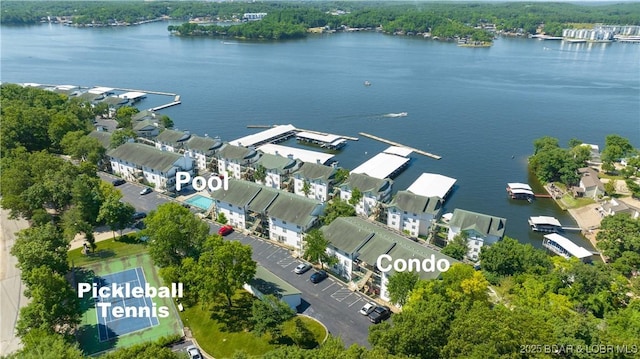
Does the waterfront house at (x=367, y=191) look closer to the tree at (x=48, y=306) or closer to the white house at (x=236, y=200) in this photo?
the white house at (x=236, y=200)

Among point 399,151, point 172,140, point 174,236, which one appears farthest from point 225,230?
point 399,151

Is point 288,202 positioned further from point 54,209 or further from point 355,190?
point 54,209

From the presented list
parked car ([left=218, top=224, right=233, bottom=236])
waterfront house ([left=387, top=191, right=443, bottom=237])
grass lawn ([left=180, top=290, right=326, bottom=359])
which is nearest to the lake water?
waterfront house ([left=387, top=191, right=443, bottom=237])

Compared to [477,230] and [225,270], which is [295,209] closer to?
[225,270]

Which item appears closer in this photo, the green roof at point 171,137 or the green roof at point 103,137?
the green roof at point 103,137

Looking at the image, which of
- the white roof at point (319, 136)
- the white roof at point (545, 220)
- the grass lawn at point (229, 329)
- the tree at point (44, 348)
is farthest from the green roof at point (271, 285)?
the white roof at point (319, 136)

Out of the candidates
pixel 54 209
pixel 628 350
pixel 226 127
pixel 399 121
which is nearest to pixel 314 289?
pixel 628 350

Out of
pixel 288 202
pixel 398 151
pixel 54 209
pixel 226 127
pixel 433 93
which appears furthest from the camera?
pixel 433 93
